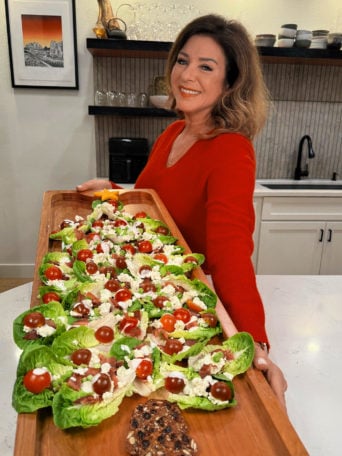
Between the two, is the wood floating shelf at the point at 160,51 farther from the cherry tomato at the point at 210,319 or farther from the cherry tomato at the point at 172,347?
the cherry tomato at the point at 172,347

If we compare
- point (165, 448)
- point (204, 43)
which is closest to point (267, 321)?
point (165, 448)

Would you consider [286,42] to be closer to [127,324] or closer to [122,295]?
[122,295]

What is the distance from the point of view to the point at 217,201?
1354 mm

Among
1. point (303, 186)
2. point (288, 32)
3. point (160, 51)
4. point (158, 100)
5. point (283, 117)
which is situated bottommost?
point (303, 186)

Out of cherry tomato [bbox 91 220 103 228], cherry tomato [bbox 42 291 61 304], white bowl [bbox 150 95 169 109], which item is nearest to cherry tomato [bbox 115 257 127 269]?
cherry tomato [bbox 42 291 61 304]

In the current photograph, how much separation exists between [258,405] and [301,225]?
2.91 meters

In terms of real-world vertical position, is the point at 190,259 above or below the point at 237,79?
below

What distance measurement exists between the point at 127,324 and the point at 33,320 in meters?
0.20

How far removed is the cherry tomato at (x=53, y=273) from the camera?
1156 mm

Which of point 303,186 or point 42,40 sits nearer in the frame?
point 42,40

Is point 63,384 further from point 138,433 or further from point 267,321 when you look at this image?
point 267,321

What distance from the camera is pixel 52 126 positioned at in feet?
12.5

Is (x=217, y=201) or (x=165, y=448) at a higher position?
(x=217, y=201)

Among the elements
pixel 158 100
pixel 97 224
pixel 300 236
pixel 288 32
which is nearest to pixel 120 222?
pixel 97 224
